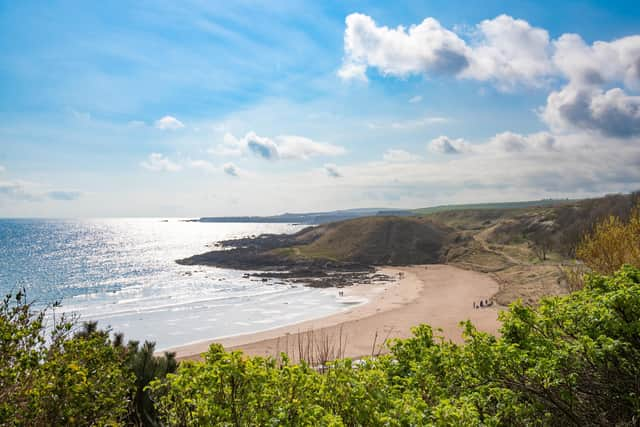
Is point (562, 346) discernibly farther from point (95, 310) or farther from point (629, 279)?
point (95, 310)

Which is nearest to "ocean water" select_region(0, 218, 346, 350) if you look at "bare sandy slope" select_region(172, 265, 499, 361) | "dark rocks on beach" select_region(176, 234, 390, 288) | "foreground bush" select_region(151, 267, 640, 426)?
"bare sandy slope" select_region(172, 265, 499, 361)

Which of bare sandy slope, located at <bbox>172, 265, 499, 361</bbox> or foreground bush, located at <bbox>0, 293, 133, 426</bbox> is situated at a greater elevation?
foreground bush, located at <bbox>0, 293, 133, 426</bbox>

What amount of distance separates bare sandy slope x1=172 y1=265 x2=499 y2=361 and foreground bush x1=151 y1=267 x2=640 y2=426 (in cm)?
1117

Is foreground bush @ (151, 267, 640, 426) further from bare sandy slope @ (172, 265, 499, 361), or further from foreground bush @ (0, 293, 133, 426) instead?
bare sandy slope @ (172, 265, 499, 361)

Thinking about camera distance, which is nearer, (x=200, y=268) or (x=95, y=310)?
(x=95, y=310)

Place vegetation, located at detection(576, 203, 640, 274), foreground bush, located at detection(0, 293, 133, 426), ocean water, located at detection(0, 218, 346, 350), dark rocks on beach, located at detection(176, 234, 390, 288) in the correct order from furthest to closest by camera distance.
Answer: dark rocks on beach, located at detection(176, 234, 390, 288)
ocean water, located at detection(0, 218, 346, 350)
vegetation, located at detection(576, 203, 640, 274)
foreground bush, located at detection(0, 293, 133, 426)

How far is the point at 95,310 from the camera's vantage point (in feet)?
Result: 163

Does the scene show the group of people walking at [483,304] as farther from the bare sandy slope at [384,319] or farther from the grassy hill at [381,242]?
the grassy hill at [381,242]

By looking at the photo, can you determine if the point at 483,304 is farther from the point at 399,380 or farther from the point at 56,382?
the point at 56,382

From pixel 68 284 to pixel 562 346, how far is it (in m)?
78.7

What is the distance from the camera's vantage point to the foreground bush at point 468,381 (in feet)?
15.0

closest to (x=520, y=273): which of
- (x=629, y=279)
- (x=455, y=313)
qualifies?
(x=455, y=313)

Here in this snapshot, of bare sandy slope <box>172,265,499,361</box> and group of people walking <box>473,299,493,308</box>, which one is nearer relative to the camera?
bare sandy slope <box>172,265,499,361</box>

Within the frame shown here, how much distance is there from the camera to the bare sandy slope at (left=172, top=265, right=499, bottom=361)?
31594mm
